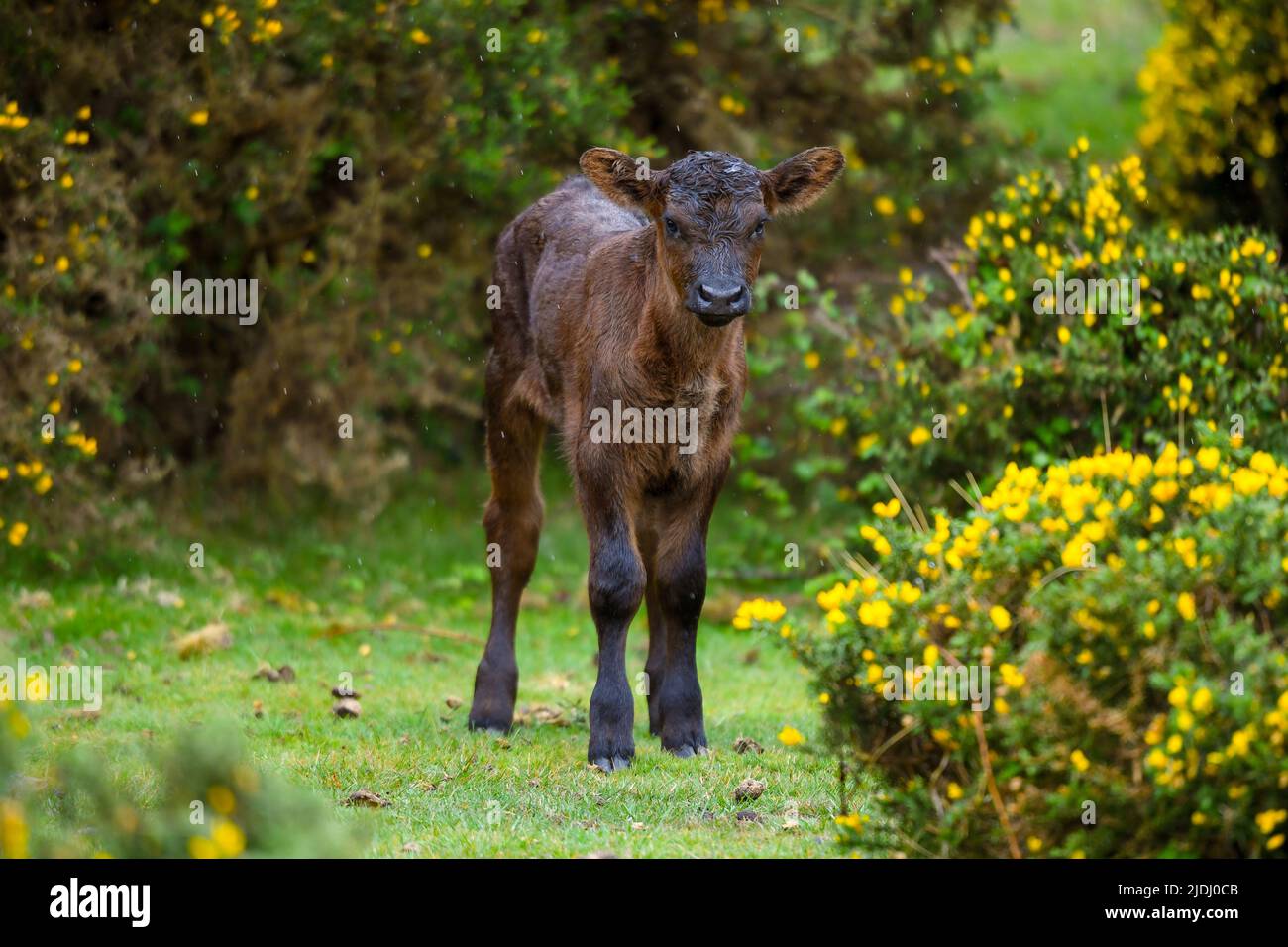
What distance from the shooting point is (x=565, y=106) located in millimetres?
12234

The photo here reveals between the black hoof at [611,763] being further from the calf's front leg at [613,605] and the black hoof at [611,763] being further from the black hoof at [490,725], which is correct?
the black hoof at [490,725]

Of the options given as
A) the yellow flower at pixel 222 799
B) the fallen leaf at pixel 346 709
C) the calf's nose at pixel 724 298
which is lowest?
the fallen leaf at pixel 346 709

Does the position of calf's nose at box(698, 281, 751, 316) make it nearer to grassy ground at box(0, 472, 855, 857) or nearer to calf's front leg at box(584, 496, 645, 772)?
calf's front leg at box(584, 496, 645, 772)

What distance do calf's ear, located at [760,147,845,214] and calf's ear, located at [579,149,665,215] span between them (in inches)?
21.3

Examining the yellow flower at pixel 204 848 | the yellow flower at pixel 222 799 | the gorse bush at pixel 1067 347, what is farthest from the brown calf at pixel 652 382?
the yellow flower at pixel 204 848

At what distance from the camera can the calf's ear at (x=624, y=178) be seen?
787cm

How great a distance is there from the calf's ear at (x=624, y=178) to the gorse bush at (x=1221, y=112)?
24.9 feet

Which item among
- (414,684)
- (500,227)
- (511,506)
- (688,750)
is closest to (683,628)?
(688,750)

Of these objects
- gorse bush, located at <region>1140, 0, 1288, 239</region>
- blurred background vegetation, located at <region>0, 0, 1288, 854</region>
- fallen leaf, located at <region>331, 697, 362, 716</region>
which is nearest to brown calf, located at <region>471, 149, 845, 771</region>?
fallen leaf, located at <region>331, 697, 362, 716</region>

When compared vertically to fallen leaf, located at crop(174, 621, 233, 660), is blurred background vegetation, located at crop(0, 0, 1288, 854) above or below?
above

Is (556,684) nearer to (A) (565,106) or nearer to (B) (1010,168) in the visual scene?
(A) (565,106)

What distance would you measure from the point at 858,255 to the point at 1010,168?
1.57m

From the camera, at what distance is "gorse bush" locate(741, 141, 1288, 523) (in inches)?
395
